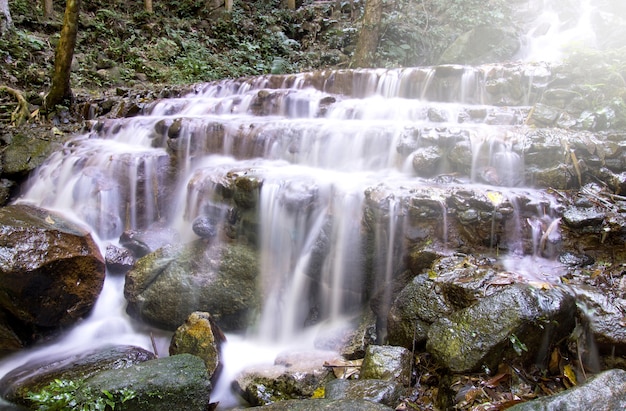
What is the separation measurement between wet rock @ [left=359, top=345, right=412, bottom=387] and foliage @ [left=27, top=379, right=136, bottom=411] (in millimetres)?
1803

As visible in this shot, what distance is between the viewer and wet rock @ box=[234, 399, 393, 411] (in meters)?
2.57

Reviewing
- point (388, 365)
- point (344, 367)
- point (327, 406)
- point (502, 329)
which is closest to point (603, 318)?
point (502, 329)

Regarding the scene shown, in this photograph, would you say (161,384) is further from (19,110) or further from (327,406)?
(19,110)

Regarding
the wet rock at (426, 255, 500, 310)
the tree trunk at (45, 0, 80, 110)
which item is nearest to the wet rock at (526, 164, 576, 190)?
the wet rock at (426, 255, 500, 310)

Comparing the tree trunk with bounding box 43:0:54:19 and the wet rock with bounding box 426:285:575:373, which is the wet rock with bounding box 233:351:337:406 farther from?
the tree trunk with bounding box 43:0:54:19

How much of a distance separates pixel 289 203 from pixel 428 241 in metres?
1.81

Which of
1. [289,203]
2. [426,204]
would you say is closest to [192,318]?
[289,203]

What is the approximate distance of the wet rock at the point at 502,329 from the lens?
9.75 feet

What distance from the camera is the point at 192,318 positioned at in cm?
423

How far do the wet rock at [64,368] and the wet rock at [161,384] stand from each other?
2.70 ft

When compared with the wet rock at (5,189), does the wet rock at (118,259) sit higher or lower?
lower

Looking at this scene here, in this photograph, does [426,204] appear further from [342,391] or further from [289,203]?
[342,391]

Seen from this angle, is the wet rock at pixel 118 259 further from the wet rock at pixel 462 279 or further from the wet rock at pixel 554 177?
the wet rock at pixel 554 177

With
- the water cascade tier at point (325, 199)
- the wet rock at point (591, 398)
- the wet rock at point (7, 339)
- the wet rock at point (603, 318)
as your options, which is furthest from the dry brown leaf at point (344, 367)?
the wet rock at point (7, 339)
